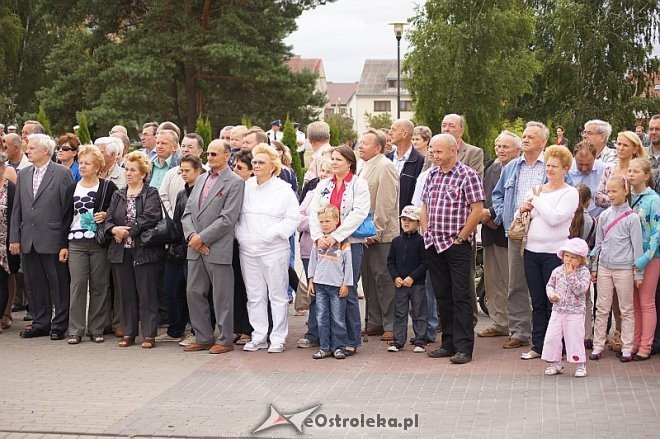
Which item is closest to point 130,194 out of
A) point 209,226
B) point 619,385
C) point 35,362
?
point 209,226

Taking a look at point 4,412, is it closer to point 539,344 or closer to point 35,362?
point 35,362

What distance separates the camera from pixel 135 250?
10.2m

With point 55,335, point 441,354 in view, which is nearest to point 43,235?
point 55,335

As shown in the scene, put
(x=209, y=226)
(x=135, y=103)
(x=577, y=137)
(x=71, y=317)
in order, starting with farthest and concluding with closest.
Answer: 1. (x=577, y=137)
2. (x=135, y=103)
3. (x=71, y=317)
4. (x=209, y=226)

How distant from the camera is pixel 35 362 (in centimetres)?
959

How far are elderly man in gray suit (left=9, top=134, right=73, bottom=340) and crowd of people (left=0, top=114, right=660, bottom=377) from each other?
0.02m

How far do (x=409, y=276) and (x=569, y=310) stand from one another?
173cm

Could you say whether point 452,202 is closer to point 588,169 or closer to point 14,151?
point 588,169

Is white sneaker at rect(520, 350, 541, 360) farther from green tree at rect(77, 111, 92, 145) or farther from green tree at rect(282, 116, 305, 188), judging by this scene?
green tree at rect(282, 116, 305, 188)

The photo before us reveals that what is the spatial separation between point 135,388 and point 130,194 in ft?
8.40

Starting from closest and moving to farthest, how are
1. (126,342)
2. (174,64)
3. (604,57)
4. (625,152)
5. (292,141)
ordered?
1. (625,152)
2. (126,342)
3. (292,141)
4. (174,64)
5. (604,57)

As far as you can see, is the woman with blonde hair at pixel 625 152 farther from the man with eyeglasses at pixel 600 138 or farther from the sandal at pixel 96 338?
the sandal at pixel 96 338

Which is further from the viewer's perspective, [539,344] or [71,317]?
[71,317]

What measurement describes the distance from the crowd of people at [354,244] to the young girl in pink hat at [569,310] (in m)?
0.01
